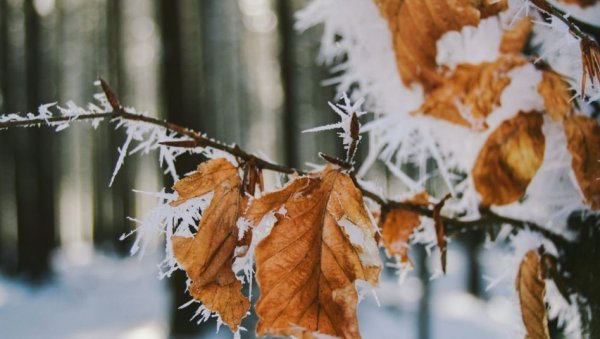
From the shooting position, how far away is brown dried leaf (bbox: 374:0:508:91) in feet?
2.25

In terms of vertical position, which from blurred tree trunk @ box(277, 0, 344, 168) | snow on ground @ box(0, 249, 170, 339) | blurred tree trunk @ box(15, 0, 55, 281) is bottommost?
snow on ground @ box(0, 249, 170, 339)

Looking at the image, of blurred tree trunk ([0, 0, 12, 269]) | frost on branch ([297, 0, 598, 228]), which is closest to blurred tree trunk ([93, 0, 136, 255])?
blurred tree trunk ([0, 0, 12, 269])

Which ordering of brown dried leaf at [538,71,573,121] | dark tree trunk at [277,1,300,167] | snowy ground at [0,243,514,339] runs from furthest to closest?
dark tree trunk at [277,1,300,167] → snowy ground at [0,243,514,339] → brown dried leaf at [538,71,573,121]

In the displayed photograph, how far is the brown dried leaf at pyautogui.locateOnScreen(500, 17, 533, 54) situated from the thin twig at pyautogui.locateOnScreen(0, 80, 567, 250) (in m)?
0.28

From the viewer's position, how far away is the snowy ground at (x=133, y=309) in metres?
8.16

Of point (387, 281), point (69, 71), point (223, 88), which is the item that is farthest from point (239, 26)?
point (387, 281)

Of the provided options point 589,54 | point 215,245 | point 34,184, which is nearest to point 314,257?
point 215,245

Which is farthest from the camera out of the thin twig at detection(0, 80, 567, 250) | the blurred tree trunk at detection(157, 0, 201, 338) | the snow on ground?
the snow on ground

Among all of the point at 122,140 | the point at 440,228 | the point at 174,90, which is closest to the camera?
the point at 440,228

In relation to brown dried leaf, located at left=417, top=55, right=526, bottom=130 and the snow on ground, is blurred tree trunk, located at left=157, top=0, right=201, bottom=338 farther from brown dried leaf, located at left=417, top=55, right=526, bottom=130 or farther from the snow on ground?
brown dried leaf, located at left=417, top=55, right=526, bottom=130

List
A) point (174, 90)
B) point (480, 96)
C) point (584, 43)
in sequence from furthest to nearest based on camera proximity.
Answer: point (174, 90)
point (480, 96)
point (584, 43)

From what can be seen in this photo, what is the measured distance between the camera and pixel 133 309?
34.4 ft

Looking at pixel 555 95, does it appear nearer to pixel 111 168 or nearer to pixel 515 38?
→ pixel 515 38

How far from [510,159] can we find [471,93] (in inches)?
5.3
